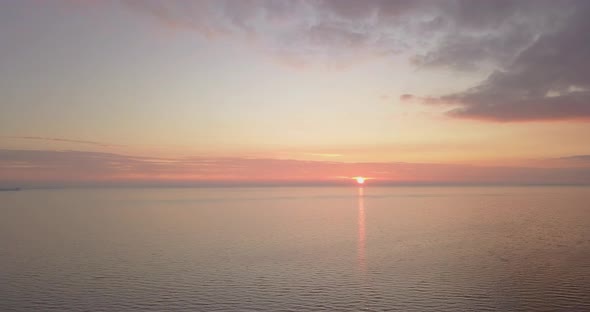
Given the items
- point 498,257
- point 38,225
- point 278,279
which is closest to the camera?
point 278,279

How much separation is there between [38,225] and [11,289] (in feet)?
237

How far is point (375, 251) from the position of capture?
7150 centimetres

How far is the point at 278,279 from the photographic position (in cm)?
5144

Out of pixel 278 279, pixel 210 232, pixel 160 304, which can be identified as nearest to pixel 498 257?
pixel 278 279

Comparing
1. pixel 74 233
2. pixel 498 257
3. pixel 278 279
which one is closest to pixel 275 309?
pixel 278 279

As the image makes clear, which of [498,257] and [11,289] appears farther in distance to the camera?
[498,257]

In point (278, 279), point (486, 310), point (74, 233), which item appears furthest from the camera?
point (74, 233)

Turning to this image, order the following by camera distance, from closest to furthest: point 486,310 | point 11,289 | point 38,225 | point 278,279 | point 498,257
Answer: point 486,310 < point 11,289 < point 278,279 < point 498,257 < point 38,225

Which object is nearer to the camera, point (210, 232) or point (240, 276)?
point (240, 276)

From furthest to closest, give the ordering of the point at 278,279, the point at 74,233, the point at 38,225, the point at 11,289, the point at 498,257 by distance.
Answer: the point at 38,225 < the point at 74,233 < the point at 498,257 < the point at 278,279 < the point at 11,289

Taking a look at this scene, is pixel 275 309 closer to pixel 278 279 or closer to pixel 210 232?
pixel 278 279

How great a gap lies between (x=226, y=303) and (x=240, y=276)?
1072 centimetres

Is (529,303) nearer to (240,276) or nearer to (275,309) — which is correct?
(275,309)

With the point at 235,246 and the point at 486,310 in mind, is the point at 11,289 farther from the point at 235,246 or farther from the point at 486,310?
the point at 486,310
